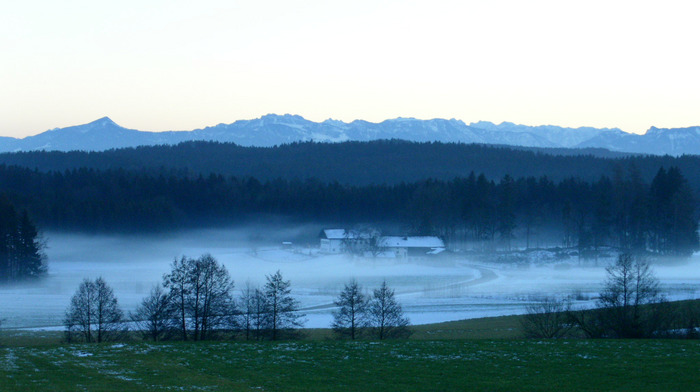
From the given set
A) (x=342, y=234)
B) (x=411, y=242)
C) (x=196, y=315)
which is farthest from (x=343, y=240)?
(x=196, y=315)

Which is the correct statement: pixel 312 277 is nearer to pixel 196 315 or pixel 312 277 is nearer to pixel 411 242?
pixel 411 242

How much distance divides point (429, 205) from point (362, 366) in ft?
290

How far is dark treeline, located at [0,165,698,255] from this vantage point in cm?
9106

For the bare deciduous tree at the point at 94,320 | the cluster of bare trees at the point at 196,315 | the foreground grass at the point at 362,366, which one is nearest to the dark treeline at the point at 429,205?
the cluster of bare trees at the point at 196,315

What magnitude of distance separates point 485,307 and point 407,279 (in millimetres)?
23910

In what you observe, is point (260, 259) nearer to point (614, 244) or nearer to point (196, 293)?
point (614, 244)

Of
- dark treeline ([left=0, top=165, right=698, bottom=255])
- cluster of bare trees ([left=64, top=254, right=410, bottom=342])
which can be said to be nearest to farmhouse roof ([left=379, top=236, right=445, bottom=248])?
dark treeline ([left=0, top=165, right=698, bottom=255])

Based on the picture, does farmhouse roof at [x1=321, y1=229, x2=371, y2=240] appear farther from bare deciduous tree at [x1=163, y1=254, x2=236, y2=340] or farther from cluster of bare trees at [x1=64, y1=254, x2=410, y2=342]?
cluster of bare trees at [x1=64, y1=254, x2=410, y2=342]

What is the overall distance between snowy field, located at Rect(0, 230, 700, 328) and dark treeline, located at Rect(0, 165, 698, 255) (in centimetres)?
592

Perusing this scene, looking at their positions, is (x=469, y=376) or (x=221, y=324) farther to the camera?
(x=221, y=324)

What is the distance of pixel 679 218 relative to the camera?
8738 centimetres

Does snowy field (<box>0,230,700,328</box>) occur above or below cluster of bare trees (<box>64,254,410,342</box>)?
below

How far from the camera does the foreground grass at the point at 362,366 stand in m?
20.5

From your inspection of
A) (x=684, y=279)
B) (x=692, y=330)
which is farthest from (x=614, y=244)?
(x=692, y=330)
